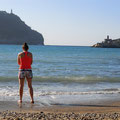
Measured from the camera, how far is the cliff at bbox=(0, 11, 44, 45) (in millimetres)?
166875

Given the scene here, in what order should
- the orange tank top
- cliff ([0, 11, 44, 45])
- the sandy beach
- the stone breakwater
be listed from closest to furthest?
the stone breakwater
the sandy beach
the orange tank top
cliff ([0, 11, 44, 45])

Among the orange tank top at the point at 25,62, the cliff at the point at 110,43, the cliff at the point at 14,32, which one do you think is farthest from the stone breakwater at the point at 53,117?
the cliff at the point at 14,32

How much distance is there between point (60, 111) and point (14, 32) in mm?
167305

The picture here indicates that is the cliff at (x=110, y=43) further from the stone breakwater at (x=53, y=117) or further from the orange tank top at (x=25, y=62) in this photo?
the stone breakwater at (x=53, y=117)

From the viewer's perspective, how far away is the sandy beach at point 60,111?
244 inches

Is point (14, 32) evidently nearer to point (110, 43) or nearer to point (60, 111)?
point (110, 43)

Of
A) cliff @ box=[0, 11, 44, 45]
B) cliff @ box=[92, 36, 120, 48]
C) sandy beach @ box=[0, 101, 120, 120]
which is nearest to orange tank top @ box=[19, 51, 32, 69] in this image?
sandy beach @ box=[0, 101, 120, 120]

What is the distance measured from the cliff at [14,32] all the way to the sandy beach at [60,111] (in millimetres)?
160807

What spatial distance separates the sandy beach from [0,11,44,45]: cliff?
161m

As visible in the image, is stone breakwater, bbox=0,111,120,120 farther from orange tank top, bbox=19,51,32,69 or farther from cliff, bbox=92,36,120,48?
cliff, bbox=92,36,120,48

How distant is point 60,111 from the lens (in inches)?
284

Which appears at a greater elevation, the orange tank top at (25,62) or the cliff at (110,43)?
the cliff at (110,43)

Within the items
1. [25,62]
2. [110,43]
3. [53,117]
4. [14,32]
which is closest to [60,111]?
[53,117]

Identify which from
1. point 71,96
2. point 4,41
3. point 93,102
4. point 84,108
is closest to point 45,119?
point 84,108
